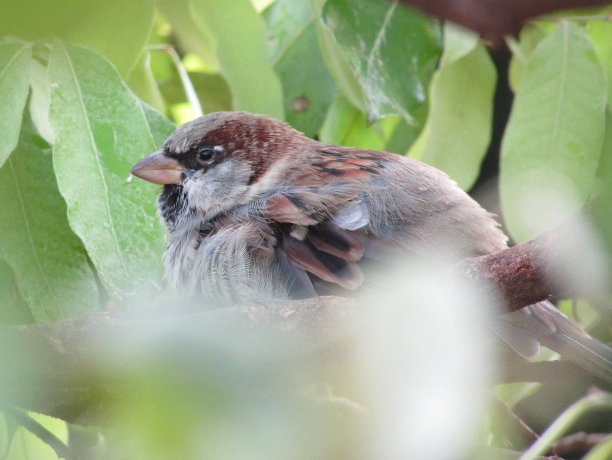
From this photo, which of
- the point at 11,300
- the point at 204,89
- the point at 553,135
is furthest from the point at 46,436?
the point at 204,89

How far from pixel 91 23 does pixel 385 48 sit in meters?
0.71

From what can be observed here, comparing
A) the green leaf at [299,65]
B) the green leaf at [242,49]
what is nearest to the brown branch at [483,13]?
the green leaf at [242,49]

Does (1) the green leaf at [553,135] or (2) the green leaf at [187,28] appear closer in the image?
(1) the green leaf at [553,135]

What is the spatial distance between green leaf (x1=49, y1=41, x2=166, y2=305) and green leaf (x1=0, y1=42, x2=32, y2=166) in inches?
2.4

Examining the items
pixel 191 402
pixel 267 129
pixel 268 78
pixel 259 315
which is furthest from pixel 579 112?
pixel 191 402

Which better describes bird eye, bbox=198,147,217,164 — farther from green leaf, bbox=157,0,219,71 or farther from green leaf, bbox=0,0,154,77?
green leaf, bbox=0,0,154,77

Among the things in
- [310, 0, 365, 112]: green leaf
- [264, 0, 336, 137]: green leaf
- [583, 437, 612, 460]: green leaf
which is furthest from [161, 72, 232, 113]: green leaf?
[583, 437, 612, 460]: green leaf

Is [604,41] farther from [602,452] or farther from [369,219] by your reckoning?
[602,452]

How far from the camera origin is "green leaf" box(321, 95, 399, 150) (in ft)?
7.29

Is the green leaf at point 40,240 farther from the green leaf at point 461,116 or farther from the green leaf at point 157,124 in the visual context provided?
the green leaf at point 461,116

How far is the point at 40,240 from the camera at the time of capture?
1.62 metres

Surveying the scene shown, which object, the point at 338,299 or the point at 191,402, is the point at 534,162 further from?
the point at 191,402

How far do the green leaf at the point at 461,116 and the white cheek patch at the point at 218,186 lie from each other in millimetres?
551

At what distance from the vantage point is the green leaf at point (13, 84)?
4.73 feet
